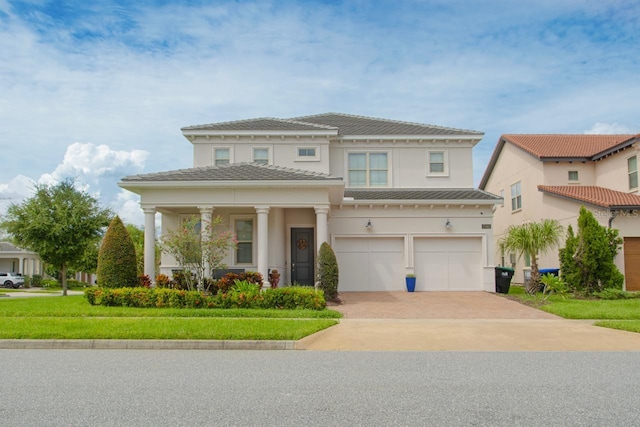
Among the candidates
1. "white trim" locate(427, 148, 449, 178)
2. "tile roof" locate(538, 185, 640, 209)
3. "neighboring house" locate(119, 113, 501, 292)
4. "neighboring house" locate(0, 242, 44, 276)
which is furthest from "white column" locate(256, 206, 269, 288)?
"neighboring house" locate(0, 242, 44, 276)

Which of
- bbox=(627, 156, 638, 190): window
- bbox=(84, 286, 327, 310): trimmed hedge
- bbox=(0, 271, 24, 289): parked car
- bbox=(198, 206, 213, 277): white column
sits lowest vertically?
bbox=(0, 271, 24, 289): parked car

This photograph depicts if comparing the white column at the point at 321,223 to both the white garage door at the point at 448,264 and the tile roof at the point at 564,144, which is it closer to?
the white garage door at the point at 448,264

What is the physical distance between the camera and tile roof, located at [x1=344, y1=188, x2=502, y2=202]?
22.1 meters

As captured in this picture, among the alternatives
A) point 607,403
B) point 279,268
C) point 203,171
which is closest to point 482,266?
point 279,268

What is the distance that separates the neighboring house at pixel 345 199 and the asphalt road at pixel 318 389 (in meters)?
9.11

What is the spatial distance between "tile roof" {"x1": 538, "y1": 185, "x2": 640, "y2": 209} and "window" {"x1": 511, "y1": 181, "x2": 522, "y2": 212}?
3.37 m

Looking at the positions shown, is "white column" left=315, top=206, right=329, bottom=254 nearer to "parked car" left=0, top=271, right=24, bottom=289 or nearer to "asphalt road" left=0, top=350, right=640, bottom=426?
"asphalt road" left=0, top=350, right=640, bottom=426

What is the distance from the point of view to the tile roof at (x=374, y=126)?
24.1 m

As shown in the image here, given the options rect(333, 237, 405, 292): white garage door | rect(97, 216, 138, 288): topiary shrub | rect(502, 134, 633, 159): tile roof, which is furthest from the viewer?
rect(502, 134, 633, 159): tile roof

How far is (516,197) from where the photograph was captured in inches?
1176

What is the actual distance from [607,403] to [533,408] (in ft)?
3.04

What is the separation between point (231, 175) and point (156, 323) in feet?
23.9

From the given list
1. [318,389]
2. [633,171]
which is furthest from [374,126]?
[318,389]

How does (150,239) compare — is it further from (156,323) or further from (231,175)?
(156,323)
